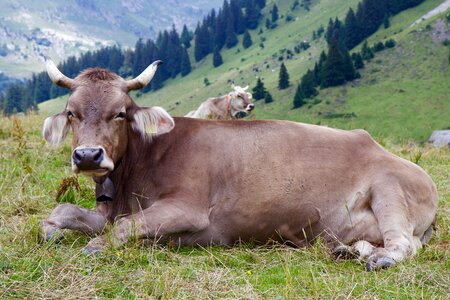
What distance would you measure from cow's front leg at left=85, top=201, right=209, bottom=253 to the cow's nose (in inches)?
28.0

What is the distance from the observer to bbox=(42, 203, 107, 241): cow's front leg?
20.7 feet

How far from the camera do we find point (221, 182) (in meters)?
6.85

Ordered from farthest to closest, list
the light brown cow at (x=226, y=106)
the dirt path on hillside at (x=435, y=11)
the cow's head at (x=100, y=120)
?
the dirt path on hillside at (x=435, y=11), the light brown cow at (x=226, y=106), the cow's head at (x=100, y=120)

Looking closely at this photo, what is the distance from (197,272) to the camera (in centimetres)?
517

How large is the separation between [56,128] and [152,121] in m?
1.21

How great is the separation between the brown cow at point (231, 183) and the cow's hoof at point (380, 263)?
12.9 inches

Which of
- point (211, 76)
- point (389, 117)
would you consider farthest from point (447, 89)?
point (211, 76)

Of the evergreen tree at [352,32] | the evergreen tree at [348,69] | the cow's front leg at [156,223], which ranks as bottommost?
the evergreen tree at [348,69]

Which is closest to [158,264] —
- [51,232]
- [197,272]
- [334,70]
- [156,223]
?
[197,272]

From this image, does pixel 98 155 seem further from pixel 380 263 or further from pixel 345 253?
pixel 380 263

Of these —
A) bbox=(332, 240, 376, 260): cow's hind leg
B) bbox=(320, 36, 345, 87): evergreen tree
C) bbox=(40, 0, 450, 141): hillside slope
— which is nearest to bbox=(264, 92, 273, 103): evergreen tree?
bbox=(40, 0, 450, 141): hillside slope

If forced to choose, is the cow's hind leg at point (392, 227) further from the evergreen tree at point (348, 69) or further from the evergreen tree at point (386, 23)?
the evergreen tree at point (386, 23)

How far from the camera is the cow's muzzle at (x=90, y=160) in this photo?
18.7 feet

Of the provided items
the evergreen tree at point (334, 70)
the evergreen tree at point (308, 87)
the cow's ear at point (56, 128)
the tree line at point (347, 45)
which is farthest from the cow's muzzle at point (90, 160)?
the evergreen tree at point (334, 70)
